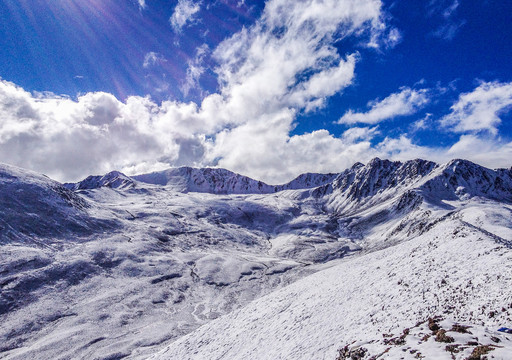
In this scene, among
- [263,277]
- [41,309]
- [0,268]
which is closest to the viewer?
[41,309]

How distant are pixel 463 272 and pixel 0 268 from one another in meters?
96.2

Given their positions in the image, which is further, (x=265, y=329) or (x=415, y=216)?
(x=415, y=216)

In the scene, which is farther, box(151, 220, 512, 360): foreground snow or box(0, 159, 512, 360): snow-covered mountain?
box(0, 159, 512, 360): snow-covered mountain

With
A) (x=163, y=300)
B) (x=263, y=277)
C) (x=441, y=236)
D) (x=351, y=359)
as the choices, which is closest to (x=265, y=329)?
(x=351, y=359)

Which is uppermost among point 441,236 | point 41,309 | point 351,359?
point 41,309

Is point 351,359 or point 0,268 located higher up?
point 0,268

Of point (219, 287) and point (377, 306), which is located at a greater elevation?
point (219, 287)

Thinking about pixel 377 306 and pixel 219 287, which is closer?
pixel 377 306

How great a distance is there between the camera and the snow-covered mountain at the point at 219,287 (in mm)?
16938

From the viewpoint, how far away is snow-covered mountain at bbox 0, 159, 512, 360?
16938 mm

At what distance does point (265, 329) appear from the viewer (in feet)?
79.9

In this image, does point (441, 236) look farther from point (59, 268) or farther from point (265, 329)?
point (59, 268)

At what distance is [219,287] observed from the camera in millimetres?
90250

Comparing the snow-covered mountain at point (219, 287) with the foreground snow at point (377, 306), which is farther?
the snow-covered mountain at point (219, 287)
